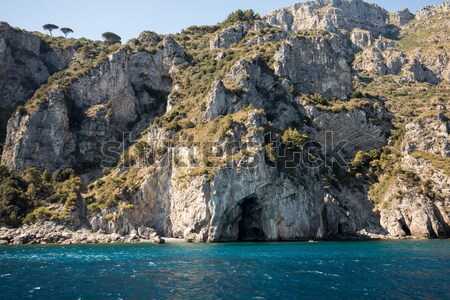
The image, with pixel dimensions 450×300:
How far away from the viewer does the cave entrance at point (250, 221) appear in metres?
82.6

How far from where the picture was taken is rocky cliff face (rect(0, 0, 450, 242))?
81.1 m

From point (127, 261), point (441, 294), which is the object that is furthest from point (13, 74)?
point (441, 294)

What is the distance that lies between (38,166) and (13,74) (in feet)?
137

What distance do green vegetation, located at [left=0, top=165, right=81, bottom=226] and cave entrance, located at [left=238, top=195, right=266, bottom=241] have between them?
37.9 meters

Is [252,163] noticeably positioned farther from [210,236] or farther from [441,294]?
[441,294]

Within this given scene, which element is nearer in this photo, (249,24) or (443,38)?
(249,24)

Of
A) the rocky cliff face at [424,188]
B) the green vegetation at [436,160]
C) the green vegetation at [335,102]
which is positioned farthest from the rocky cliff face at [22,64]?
the green vegetation at [436,160]

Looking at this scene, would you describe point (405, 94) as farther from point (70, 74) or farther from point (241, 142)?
A: point (70, 74)

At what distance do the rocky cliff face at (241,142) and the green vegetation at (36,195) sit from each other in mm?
4155

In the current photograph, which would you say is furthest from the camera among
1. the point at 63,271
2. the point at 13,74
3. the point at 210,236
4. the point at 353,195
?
the point at 13,74

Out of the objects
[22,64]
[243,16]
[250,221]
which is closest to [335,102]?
[250,221]

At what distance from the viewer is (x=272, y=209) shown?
3174 inches

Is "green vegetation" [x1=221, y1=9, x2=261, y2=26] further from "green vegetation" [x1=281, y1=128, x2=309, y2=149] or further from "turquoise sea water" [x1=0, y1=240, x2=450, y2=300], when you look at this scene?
"turquoise sea water" [x1=0, y1=240, x2=450, y2=300]

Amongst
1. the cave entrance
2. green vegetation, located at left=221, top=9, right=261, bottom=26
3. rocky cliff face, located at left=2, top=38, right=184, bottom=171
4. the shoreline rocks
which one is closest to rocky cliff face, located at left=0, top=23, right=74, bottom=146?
rocky cliff face, located at left=2, top=38, right=184, bottom=171
